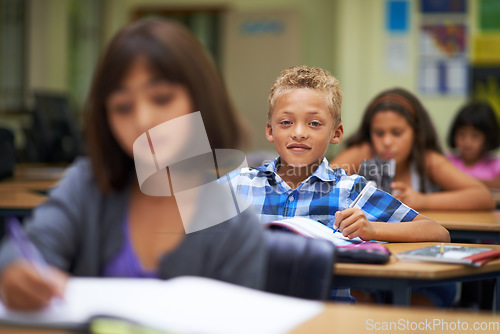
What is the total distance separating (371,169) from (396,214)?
12 centimetres

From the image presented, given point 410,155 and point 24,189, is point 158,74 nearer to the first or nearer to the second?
point 410,155

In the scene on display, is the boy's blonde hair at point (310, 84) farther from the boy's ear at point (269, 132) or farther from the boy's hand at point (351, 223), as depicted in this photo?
the boy's hand at point (351, 223)

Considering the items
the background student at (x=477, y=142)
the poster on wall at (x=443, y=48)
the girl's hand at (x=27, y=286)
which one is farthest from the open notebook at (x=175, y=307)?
the poster on wall at (x=443, y=48)

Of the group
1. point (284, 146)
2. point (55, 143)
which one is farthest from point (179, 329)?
point (55, 143)

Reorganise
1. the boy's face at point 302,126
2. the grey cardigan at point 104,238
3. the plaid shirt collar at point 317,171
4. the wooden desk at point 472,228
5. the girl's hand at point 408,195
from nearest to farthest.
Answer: the grey cardigan at point 104,238 < the boy's face at point 302,126 < the plaid shirt collar at point 317,171 < the girl's hand at point 408,195 < the wooden desk at point 472,228

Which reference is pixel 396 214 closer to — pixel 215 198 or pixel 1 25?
pixel 215 198

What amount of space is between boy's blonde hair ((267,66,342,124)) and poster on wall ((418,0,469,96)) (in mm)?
4947

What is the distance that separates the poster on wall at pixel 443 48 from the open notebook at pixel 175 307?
5313 millimetres

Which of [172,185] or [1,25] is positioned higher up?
[1,25]

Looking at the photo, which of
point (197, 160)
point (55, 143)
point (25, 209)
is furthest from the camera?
point (55, 143)

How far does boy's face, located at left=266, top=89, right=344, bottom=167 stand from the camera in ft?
3.21

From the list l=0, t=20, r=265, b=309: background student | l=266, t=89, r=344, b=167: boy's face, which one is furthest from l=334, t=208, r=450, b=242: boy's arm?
l=0, t=20, r=265, b=309: background student

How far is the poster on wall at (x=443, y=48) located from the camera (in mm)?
5714

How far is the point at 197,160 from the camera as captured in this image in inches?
31.3
